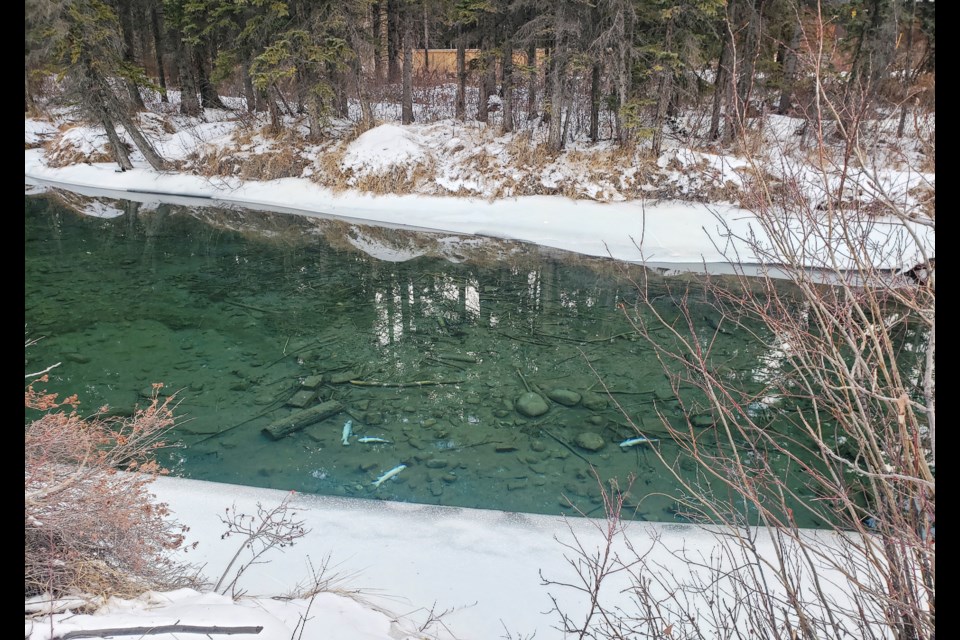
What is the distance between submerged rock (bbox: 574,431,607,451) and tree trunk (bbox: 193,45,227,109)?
81.5 feet

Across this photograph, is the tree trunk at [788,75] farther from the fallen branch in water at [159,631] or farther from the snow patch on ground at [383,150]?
the fallen branch in water at [159,631]

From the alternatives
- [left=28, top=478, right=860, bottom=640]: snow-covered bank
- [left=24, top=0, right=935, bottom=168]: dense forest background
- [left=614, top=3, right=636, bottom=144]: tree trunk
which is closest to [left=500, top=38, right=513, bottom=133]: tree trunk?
[left=24, top=0, right=935, bottom=168]: dense forest background

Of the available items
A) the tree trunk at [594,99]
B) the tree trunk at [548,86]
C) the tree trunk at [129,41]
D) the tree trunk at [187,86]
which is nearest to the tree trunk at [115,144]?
the tree trunk at [129,41]

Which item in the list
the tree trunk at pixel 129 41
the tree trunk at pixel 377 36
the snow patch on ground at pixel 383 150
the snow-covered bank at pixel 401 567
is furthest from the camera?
the tree trunk at pixel 129 41

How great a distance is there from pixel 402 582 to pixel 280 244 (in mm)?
12223

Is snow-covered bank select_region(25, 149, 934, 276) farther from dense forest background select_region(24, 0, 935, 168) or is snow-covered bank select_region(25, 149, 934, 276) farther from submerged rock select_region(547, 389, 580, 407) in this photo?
submerged rock select_region(547, 389, 580, 407)

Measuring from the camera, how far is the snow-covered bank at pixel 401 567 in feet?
13.1

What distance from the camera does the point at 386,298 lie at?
11.6 meters

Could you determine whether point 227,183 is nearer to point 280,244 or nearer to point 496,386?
point 280,244

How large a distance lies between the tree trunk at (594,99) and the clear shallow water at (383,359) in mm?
5848

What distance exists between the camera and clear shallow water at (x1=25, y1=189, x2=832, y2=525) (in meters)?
6.46

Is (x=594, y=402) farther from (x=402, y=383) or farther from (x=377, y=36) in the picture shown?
(x=377, y=36)

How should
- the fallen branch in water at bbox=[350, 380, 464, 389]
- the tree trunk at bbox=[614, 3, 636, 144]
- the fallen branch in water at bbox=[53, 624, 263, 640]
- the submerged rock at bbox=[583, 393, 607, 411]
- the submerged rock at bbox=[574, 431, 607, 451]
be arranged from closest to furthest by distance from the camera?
the fallen branch in water at bbox=[53, 624, 263, 640]
the submerged rock at bbox=[574, 431, 607, 451]
the submerged rock at bbox=[583, 393, 607, 411]
the fallen branch in water at bbox=[350, 380, 464, 389]
the tree trunk at bbox=[614, 3, 636, 144]
